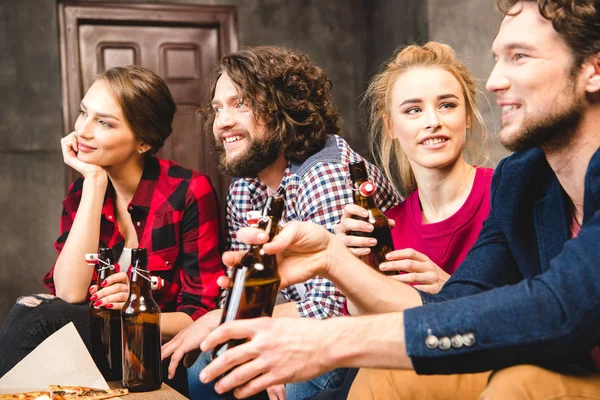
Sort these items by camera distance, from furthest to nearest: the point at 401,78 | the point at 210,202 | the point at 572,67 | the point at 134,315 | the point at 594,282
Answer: the point at 210,202 → the point at 401,78 → the point at 134,315 → the point at 572,67 → the point at 594,282

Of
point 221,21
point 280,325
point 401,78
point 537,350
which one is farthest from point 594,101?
point 221,21

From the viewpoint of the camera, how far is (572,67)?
1192 mm

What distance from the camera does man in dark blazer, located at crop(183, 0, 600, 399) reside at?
96 cm

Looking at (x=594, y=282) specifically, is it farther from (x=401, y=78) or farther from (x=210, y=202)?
(x=210, y=202)

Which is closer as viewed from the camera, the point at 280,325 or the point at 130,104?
the point at 280,325

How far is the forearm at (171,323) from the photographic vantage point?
2041 millimetres

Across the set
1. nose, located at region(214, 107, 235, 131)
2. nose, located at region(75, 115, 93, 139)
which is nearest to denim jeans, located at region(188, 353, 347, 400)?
nose, located at region(214, 107, 235, 131)

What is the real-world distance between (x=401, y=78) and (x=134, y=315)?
1053 mm

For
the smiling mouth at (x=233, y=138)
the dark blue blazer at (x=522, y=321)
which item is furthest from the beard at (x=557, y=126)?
the smiling mouth at (x=233, y=138)

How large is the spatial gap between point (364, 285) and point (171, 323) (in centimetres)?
91

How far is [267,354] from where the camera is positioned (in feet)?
3.22

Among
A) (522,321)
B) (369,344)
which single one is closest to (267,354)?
(369,344)

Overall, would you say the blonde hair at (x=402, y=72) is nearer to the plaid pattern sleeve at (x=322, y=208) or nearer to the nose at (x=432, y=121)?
the nose at (x=432, y=121)

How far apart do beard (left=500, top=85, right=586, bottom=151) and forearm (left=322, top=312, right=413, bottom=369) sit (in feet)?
1.42
